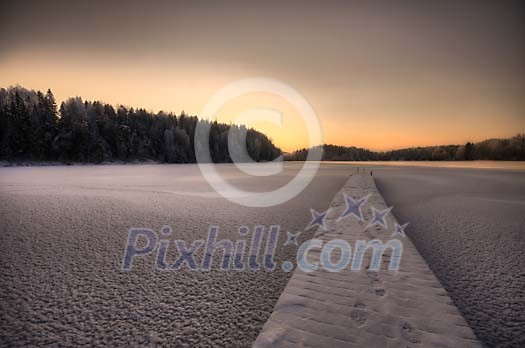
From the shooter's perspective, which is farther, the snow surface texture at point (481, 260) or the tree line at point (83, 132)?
the tree line at point (83, 132)

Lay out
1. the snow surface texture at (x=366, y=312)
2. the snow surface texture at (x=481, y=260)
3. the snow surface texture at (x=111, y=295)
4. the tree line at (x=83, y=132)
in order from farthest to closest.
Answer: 1. the tree line at (x=83, y=132)
2. the snow surface texture at (x=481, y=260)
3. the snow surface texture at (x=111, y=295)
4. the snow surface texture at (x=366, y=312)

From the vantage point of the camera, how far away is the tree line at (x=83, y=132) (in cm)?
4891

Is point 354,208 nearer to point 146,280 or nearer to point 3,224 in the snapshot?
point 146,280

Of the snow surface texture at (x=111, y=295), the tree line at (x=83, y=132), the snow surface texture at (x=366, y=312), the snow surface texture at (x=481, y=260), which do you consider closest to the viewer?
the snow surface texture at (x=366, y=312)

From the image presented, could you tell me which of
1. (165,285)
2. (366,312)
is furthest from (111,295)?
(366,312)

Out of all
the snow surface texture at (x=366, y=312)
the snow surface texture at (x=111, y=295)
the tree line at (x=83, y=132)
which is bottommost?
the snow surface texture at (x=111, y=295)

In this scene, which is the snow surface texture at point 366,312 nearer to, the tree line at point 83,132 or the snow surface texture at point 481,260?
the snow surface texture at point 481,260

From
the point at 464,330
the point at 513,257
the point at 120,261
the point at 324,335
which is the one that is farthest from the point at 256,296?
the point at 513,257

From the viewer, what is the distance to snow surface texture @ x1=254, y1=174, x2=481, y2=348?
2.07 m

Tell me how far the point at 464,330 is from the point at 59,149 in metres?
69.9

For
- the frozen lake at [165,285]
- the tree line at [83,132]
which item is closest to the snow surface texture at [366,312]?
the frozen lake at [165,285]

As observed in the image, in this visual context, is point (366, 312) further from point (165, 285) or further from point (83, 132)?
point (83, 132)

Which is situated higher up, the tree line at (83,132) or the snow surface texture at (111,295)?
the tree line at (83,132)

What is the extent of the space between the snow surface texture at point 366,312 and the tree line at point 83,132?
222ft
